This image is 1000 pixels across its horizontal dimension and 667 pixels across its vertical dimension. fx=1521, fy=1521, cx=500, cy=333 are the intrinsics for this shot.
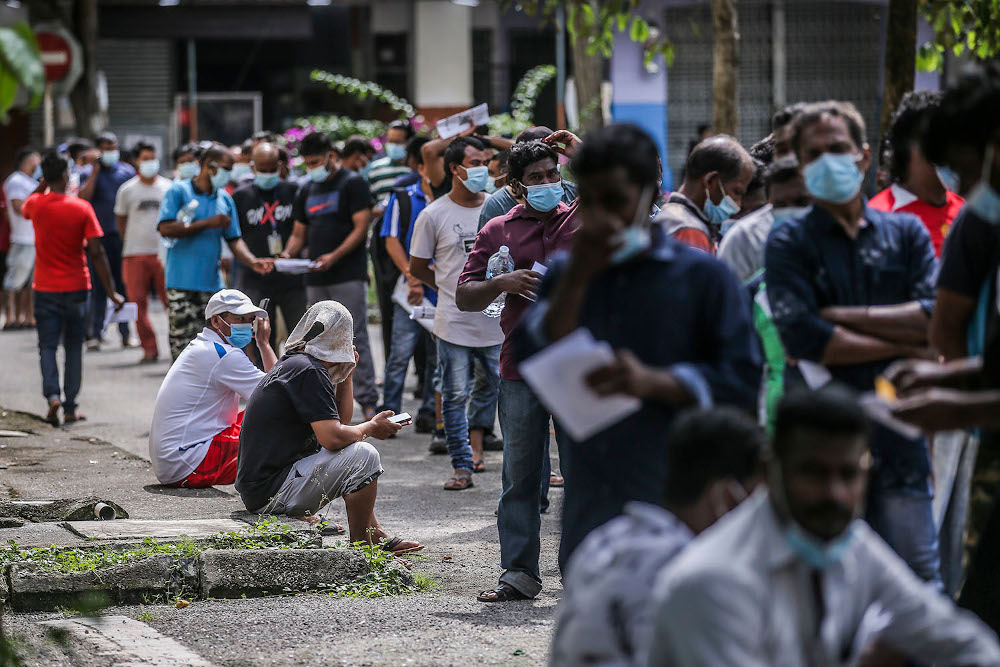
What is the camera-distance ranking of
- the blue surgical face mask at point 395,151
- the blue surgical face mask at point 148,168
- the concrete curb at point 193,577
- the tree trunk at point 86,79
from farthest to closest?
1. the tree trunk at point 86,79
2. the blue surgical face mask at point 148,168
3. the blue surgical face mask at point 395,151
4. the concrete curb at point 193,577

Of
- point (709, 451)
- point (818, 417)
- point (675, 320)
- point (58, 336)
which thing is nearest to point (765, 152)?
point (675, 320)

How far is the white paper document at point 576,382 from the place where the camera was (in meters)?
3.35

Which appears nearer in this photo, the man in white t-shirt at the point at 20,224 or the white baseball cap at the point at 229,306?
the white baseball cap at the point at 229,306

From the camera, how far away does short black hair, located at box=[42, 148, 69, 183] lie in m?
10.9

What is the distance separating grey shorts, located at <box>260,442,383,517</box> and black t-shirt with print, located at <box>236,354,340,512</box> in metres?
0.06

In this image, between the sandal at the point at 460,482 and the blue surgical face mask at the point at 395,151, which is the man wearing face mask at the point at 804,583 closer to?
the sandal at the point at 460,482

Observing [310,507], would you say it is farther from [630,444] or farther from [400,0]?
[400,0]

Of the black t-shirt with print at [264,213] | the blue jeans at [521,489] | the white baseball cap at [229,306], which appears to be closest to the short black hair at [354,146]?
the black t-shirt with print at [264,213]

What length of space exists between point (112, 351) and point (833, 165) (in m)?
12.5

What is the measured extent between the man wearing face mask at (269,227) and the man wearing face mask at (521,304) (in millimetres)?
4880

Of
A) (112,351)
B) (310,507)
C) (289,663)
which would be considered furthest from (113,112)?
(289,663)

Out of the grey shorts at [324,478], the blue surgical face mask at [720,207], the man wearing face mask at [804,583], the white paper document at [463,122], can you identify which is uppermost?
the white paper document at [463,122]

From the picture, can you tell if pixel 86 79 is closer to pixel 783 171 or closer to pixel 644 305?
pixel 783 171

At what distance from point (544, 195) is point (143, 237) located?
8.21 meters
